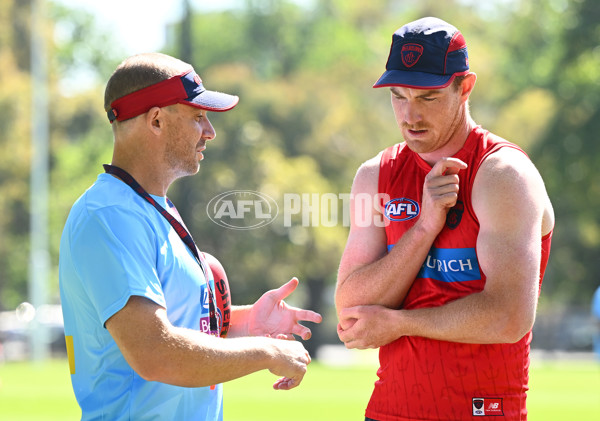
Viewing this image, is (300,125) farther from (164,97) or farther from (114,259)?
(114,259)

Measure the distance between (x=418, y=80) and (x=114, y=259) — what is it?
164cm

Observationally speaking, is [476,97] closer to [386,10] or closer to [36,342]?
[386,10]

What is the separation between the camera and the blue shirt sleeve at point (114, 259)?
3.58 m

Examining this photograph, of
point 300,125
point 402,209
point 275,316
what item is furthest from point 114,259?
point 300,125

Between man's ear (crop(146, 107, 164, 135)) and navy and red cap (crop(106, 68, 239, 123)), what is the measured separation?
21 mm

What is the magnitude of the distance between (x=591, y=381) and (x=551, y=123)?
20.1 metres

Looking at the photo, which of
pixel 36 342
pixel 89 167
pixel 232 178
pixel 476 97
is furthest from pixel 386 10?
pixel 36 342

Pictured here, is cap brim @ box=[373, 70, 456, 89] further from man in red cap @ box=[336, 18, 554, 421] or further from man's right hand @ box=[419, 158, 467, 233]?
man's right hand @ box=[419, 158, 467, 233]

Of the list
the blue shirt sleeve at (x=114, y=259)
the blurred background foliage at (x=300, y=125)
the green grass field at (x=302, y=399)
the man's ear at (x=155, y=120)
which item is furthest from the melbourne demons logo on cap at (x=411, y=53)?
the blurred background foliage at (x=300, y=125)

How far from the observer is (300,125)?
4203 cm

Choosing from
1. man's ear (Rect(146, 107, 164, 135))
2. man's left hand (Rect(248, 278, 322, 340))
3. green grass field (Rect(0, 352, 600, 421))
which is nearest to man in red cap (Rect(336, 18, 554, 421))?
man's left hand (Rect(248, 278, 322, 340))

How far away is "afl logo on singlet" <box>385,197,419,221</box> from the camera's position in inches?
174

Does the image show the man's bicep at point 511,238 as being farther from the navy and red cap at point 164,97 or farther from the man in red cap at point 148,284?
the navy and red cap at point 164,97

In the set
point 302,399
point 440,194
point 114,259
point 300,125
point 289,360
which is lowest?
point 302,399
